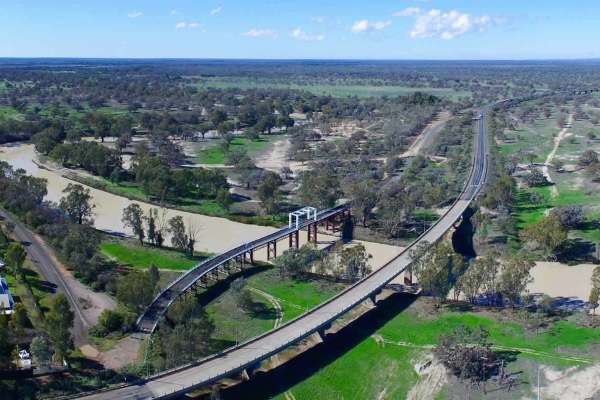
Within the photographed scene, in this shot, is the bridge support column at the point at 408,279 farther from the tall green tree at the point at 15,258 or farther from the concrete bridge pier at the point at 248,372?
the tall green tree at the point at 15,258

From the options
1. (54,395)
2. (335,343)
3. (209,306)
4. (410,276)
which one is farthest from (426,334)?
(54,395)

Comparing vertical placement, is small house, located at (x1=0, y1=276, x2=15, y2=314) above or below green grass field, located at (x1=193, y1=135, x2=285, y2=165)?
below

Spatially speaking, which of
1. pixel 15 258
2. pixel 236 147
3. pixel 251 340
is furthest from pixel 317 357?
pixel 236 147

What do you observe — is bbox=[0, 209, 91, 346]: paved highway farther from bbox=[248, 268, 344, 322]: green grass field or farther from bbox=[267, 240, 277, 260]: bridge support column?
bbox=[267, 240, 277, 260]: bridge support column

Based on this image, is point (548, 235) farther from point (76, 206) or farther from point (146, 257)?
point (76, 206)

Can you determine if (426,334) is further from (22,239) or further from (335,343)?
(22,239)

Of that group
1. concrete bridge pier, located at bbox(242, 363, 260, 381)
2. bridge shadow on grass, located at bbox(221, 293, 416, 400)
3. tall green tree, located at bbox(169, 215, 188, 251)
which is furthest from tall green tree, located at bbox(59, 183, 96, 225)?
concrete bridge pier, located at bbox(242, 363, 260, 381)

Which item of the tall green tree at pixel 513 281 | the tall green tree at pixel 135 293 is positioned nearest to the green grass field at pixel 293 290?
the tall green tree at pixel 135 293
